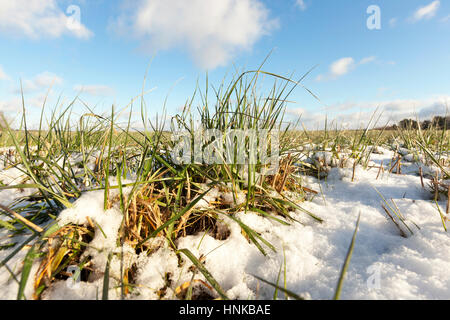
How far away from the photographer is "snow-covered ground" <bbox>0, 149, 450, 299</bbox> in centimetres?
78

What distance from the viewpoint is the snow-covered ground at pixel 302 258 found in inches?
30.8

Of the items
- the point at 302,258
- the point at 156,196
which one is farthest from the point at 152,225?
the point at 302,258

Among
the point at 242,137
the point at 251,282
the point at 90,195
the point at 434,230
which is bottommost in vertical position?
the point at 251,282

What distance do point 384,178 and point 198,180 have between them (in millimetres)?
1484

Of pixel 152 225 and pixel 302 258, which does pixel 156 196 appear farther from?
pixel 302 258

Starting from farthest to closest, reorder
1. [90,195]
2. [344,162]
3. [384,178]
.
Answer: [344,162], [384,178], [90,195]

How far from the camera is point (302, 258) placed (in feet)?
3.21

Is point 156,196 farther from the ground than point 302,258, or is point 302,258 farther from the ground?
point 156,196

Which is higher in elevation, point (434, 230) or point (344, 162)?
point (344, 162)
